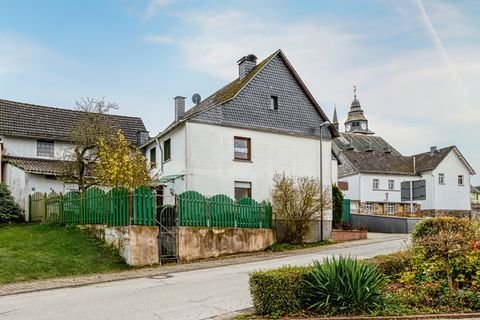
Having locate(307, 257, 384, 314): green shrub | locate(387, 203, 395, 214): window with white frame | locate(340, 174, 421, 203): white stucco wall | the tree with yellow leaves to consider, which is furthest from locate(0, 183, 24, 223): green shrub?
locate(387, 203, 395, 214): window with white frame

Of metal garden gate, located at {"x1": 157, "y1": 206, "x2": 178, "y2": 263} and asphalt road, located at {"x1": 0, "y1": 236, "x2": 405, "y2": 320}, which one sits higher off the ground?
metal garden gate, located at {"x1": 157, "y1": 206, "x2": 178, "y2": 263}

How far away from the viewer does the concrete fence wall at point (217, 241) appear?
19848mm

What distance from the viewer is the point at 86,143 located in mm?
29203

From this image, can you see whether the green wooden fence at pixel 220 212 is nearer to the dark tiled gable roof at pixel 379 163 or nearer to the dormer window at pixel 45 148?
the dormer window at pixel 45 148

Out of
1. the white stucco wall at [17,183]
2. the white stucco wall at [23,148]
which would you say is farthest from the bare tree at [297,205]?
the white stucco wall at [23,148]

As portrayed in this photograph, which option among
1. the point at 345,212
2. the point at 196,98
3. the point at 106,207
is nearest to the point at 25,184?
the point at 196,98

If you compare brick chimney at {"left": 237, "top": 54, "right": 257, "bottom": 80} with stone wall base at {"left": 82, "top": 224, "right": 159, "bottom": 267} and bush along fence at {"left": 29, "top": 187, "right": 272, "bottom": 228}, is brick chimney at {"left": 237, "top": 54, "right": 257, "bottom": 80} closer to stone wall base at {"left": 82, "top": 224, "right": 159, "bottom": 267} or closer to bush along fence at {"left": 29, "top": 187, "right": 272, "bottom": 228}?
bush along fence at {"left": 29, "top": 187, "right": 272, "bottom": 228}

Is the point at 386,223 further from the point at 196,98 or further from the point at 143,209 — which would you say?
the point at 143,209

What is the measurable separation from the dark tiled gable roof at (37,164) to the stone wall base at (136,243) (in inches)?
567

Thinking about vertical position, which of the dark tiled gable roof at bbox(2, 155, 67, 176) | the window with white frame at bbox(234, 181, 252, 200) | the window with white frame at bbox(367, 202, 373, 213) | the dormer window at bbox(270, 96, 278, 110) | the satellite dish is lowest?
the window with white frame at bbox(367, 202, 373, 213)

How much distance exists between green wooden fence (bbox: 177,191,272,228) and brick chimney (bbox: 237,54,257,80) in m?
8.79

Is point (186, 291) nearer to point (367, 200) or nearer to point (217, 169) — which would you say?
point (217, 169)

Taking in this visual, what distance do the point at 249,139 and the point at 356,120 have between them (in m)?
75.3

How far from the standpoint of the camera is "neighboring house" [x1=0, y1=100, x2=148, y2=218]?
31.4m
